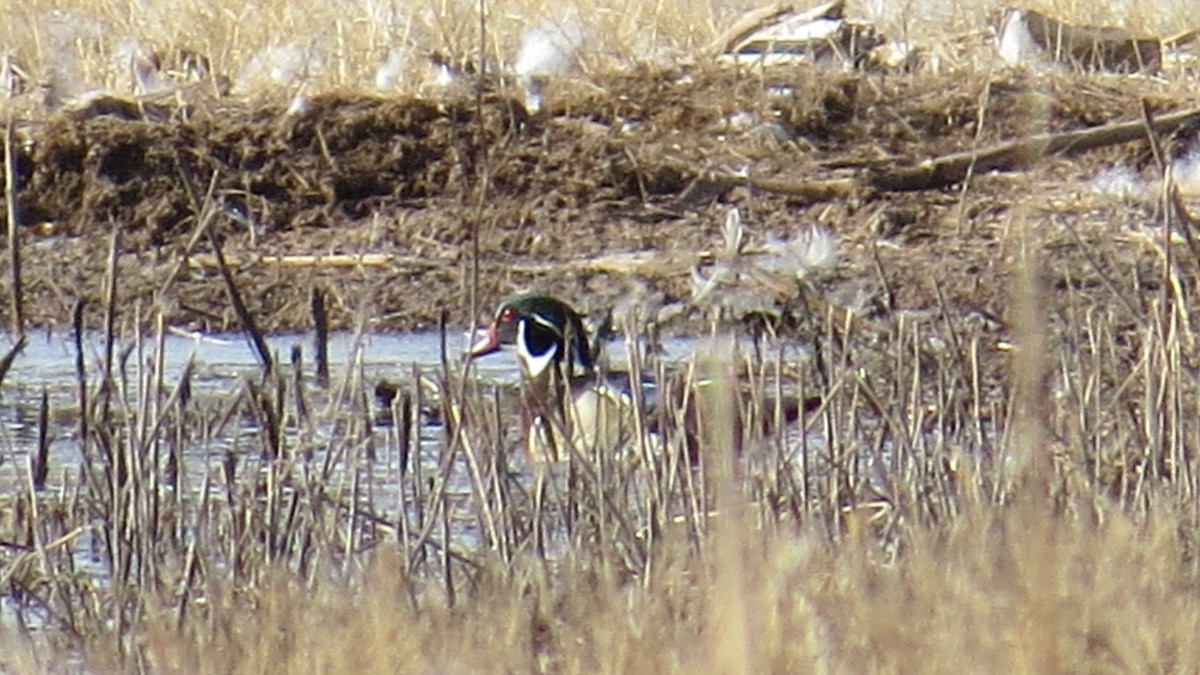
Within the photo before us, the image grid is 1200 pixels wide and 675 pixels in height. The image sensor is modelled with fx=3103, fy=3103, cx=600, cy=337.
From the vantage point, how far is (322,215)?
33.7 ft

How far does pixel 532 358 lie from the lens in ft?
27.3

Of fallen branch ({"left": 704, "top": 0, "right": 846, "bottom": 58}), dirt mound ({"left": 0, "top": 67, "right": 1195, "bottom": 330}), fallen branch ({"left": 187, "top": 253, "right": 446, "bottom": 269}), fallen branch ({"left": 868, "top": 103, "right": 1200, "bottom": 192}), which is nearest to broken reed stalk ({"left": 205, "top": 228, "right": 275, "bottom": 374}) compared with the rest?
dirt mound ({"left": 0, "top": 67, "right": 1195, "bottom": 330})

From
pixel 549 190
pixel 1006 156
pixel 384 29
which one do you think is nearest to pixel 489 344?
pixel 549 190

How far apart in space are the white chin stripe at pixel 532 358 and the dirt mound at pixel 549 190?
77 centimetres

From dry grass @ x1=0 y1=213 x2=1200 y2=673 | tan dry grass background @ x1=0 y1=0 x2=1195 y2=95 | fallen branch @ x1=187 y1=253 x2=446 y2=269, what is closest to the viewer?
dry grass @ x1=0 y1=213 x2=1200 y2=673

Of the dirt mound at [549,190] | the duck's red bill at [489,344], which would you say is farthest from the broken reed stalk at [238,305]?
the dirt mound at [549,190]

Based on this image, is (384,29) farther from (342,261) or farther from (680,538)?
(680,538)

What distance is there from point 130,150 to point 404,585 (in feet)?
20.1

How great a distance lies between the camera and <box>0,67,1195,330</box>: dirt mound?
9.47 metres

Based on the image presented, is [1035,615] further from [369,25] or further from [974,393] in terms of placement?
[369,25]

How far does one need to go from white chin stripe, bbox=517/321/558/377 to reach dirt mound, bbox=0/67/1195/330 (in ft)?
2.52

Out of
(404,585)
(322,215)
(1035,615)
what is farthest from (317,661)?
(322,215)

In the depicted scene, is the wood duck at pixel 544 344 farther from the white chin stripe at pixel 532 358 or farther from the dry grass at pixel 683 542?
the dry grass at pixel 683 542

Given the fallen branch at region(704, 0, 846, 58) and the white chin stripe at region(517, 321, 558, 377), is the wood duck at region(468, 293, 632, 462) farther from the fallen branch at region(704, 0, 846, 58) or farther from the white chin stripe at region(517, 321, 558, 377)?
the fallen branch at region(704, 0, 846, 58)
